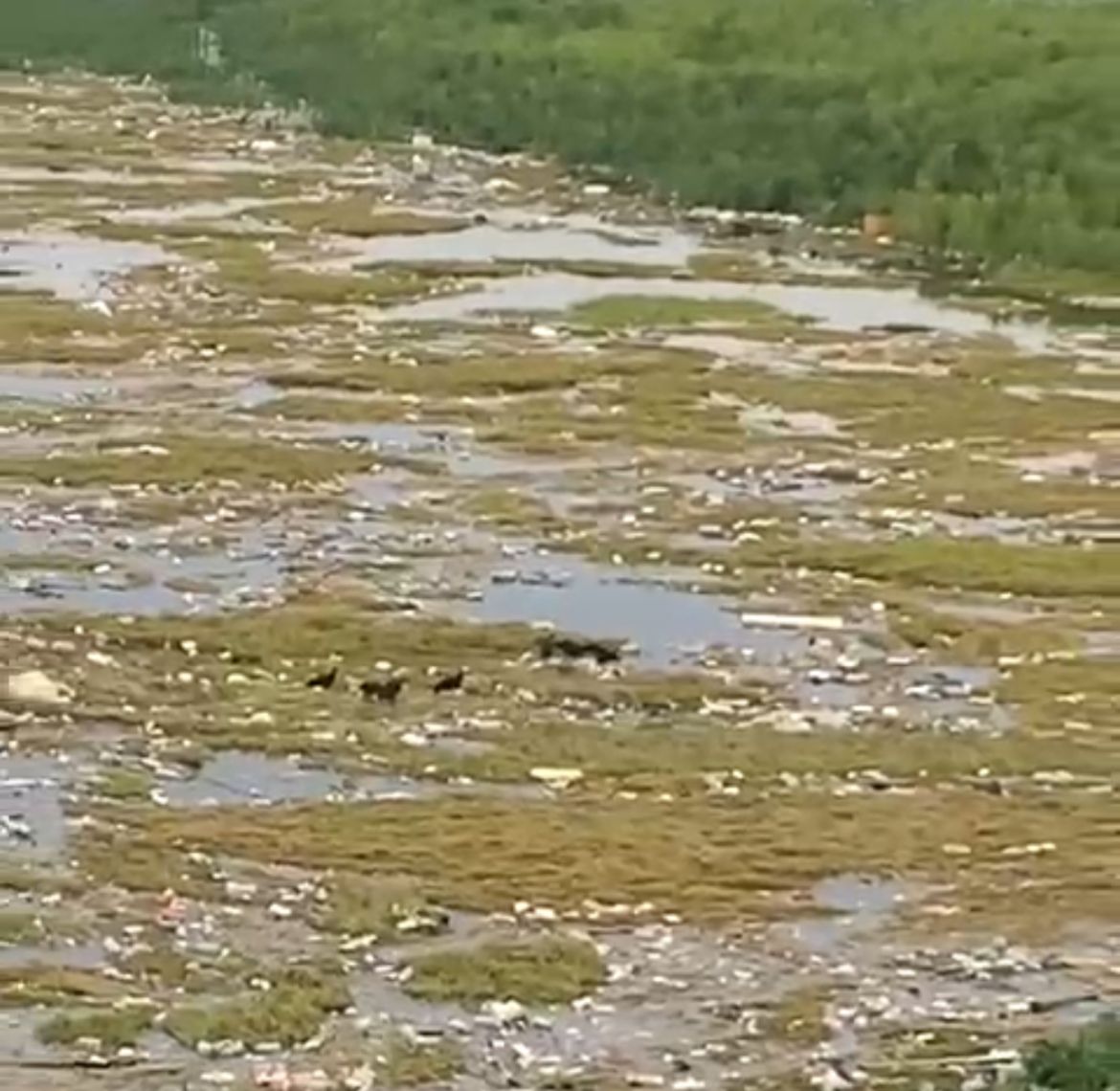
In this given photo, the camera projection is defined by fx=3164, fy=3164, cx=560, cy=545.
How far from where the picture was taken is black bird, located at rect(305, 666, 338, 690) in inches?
698

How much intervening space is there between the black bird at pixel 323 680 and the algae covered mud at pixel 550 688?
3 centimetres

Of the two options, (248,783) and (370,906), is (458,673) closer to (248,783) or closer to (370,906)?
(248,783)

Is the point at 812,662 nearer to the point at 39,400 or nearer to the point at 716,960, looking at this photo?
the point at 716,960

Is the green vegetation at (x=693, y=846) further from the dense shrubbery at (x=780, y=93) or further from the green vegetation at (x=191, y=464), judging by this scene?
the dense shrubbery at (x=780, y=93)

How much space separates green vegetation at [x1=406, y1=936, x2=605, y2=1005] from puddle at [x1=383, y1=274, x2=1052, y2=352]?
19.1m


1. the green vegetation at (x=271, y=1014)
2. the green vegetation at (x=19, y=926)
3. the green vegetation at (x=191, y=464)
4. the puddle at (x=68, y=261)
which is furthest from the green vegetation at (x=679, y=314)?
the green vegetation at (x=271, y=1014)

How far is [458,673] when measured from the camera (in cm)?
1812

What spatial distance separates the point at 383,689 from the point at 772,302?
17274 mm

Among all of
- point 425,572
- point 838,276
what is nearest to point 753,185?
point 838,276

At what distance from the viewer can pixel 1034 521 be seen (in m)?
23.2

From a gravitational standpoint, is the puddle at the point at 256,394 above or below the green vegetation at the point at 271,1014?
below

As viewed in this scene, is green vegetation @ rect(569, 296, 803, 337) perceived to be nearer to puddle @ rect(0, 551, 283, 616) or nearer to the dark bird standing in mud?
puddle @ rect(0, 551, 283, 616)

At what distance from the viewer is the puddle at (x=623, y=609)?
19.1m

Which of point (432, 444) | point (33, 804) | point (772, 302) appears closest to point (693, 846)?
point (33, 804)
